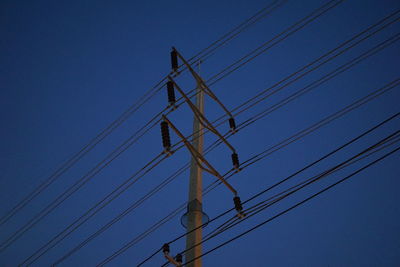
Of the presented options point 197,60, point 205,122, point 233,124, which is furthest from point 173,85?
point 197,60

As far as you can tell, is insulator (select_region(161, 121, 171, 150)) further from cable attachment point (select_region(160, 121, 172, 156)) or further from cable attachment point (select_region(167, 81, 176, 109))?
cable attachment point (select_region(167, 81, 176, 109))

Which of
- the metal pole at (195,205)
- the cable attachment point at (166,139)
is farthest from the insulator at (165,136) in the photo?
the metal pole at (195,205)

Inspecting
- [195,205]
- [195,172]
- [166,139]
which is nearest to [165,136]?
[166,139]

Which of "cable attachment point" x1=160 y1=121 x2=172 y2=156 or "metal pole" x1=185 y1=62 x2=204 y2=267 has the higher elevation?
"cable attachment point" x1=160 y1=121 x2=172 y2=156

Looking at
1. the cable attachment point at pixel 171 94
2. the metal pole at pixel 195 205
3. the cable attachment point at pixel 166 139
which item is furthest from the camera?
the cable attachment point at pixel 171 94

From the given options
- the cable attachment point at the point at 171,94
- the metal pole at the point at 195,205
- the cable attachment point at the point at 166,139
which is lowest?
the metal pole at the point at 195,205

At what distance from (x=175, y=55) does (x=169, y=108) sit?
208 centimetres

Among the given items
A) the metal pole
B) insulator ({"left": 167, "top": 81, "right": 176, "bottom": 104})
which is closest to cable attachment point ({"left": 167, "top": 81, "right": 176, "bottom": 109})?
insulator ({"left": 167, "top": 81, "right": 176, "bottom": 104})

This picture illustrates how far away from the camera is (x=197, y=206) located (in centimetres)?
769

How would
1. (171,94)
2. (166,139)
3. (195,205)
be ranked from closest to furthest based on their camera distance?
(195,205), (166,139), (171,94)

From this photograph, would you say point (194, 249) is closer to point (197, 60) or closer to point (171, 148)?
point (171, 148)

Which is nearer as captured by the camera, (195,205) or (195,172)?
(195,205)

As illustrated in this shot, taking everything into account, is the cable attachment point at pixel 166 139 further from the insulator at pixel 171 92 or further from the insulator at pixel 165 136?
the insulator at pixel 171 92

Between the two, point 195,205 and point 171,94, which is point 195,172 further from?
point 171,94
